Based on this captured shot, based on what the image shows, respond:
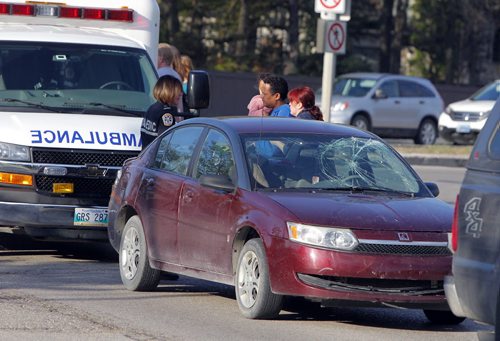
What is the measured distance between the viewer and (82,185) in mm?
12062

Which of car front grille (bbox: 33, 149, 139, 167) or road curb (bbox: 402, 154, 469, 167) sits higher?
car front grille (bbox: 33, 149, 139, 167)

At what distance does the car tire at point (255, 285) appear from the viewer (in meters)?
8.84

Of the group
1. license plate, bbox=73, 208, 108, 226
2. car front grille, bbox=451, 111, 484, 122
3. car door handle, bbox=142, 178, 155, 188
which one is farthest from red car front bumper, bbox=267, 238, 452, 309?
car front grille, bbox=451, 111, 484, 122

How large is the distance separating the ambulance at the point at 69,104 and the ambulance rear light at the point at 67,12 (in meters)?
0.01

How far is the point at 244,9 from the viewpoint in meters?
47.0

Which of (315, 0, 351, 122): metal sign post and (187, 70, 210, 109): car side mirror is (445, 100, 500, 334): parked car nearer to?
(187, 70, 210, 109): car side mirror

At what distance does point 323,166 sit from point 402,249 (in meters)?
1.24

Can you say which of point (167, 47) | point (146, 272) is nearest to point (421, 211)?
point (146, 272)

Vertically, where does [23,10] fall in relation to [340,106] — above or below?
above

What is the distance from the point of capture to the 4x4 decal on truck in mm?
7012

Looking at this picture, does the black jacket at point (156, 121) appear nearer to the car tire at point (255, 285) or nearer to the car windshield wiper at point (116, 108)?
the car windshield wiper at point (116, 108)

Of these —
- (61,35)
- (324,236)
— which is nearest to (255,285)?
(324,236)

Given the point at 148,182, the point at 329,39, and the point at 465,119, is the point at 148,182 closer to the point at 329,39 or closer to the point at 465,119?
the point at 329,39

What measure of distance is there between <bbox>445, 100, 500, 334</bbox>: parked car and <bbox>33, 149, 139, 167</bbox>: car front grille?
5.38m
